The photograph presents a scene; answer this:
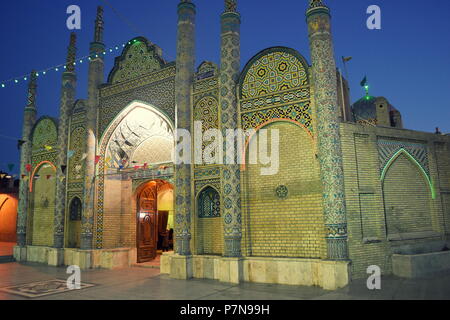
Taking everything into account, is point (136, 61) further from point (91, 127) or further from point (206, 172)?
point (206, 172)

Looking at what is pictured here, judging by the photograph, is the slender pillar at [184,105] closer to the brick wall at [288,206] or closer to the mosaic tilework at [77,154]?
the brick wall at [288,206]

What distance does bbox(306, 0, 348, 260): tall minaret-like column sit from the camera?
26.2 ft

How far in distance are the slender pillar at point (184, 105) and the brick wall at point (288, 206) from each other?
1.81m

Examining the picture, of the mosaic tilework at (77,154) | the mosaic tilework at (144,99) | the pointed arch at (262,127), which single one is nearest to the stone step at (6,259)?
the mosaic tilework at (77,154)

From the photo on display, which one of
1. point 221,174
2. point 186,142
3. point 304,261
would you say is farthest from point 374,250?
point 186,142

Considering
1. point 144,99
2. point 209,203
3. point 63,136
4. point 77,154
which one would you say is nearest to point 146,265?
point 209,203

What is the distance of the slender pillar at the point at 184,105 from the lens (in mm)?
10211

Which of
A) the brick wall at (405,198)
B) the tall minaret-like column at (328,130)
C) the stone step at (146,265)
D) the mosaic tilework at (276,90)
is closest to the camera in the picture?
the tall minaret-like column at (328,130)

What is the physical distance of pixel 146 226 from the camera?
13453 millimetres

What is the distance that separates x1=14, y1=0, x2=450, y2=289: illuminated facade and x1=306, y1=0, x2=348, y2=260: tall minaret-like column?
28 mm

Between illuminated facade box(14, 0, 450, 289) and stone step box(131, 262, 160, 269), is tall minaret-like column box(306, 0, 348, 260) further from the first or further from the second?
stone step box(131, 262, 160, 269)

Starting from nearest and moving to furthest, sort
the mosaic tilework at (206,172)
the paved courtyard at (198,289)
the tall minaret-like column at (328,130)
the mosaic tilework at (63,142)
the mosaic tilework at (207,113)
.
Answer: the paved courtyard at (198,289)
the tall minaret-like column at (328,130)
the mosaic tilework at (206,172)
the mosaic tilework at (207,113)
the mosaic tilework at (63,142)

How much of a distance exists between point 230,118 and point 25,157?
1073cm
